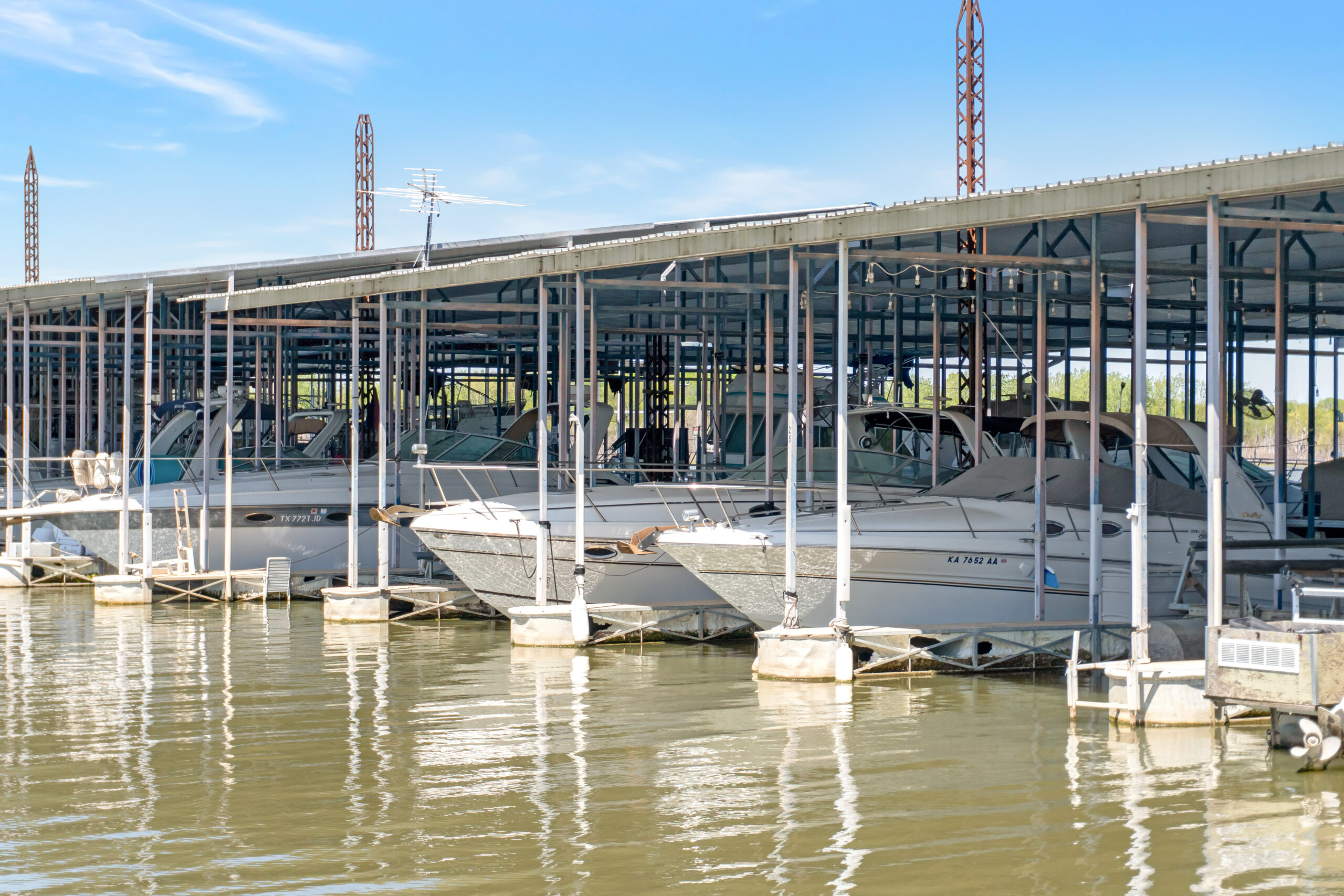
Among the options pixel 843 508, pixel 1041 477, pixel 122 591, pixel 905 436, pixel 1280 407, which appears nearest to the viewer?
pixel 843 508

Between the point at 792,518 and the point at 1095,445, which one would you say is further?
the point at 792,518

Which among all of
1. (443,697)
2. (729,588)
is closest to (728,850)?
(443,697)

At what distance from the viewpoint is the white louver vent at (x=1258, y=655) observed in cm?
912

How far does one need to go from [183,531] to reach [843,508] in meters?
11.8

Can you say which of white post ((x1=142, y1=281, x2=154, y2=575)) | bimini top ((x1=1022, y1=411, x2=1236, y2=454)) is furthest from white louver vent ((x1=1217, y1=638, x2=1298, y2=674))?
white post ((x1=142, y1=281, x2=154, y2=575))

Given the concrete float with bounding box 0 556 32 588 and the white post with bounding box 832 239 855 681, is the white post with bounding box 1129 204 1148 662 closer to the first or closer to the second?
the white post with bounding box 832 239 855 681

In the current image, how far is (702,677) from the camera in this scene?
13484 millimetres

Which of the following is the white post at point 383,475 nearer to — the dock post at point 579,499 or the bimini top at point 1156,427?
the dock post at point 579,499

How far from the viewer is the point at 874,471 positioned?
691 inches

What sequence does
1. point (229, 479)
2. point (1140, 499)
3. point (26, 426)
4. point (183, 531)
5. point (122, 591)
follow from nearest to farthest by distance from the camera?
1. point (1140, 499)
2. point (229, 479)
3. point (122, 591)
4. point (183, 531)
5. point (26, 426)

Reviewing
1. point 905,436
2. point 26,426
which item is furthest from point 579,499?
point 26,426

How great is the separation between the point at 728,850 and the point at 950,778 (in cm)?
213

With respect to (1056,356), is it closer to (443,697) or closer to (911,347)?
(911,347)

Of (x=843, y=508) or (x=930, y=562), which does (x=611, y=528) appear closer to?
(x=930, y=562)
